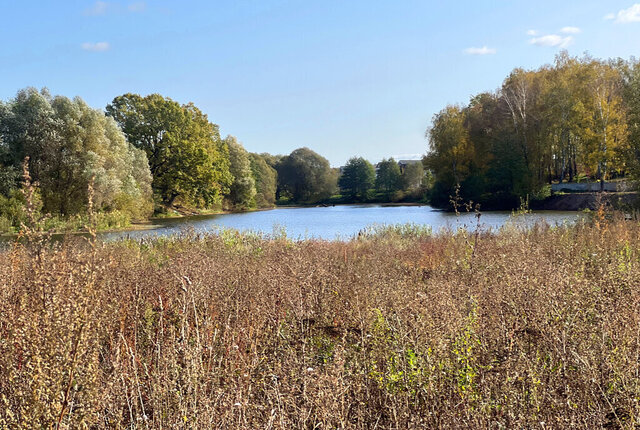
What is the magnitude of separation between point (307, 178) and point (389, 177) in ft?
51.8

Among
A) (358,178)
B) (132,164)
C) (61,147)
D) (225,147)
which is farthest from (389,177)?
(61,147)

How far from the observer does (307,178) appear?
89250mm

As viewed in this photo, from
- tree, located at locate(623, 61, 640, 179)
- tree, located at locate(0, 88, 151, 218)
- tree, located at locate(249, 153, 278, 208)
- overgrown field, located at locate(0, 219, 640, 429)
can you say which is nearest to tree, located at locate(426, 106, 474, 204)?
tree, located at locate(623, 61, 640, 179)

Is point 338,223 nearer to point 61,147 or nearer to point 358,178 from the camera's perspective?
point 61,147

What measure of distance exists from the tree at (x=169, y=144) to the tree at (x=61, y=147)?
13.4m

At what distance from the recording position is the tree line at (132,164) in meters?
27.8

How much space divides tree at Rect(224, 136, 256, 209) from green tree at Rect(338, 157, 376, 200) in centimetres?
3395

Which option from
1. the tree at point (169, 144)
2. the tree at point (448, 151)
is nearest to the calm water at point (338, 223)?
the tree at point (169, 144)

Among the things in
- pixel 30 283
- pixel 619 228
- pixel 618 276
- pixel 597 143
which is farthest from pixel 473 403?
pixel 597 143

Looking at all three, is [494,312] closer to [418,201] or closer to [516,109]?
[516,109]

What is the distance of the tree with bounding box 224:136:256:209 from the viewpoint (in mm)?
60531

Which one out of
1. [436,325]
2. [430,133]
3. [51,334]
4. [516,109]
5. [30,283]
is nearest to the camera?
[51,334]

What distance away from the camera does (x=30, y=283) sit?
4.23 meters

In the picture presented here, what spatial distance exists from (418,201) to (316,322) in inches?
2525
